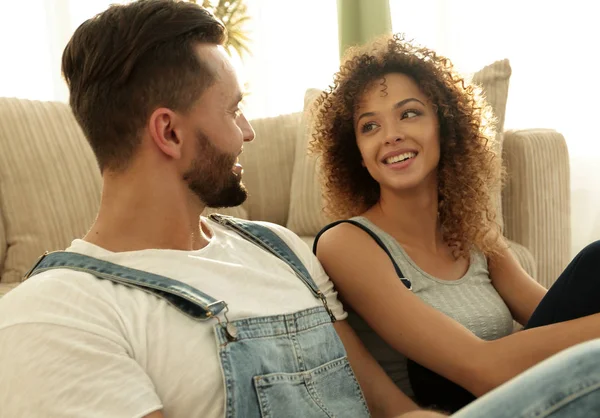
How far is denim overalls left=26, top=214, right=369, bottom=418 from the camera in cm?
89

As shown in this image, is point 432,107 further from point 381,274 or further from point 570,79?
point 570,79

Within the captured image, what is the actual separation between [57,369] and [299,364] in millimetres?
339

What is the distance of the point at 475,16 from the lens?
9.36 feet

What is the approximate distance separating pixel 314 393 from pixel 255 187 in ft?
4.51

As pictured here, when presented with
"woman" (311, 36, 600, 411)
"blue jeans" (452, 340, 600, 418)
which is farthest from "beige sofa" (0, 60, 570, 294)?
"blue jeans" (452, 340, 600, 418)

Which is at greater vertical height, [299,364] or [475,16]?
[475,16]

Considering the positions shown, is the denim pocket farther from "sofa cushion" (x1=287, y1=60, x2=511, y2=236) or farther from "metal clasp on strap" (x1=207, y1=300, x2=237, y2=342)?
"sofa cushion" (x1=287, y1=60, x2=511, y2=236)

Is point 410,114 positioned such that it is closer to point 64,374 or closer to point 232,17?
point 64,374

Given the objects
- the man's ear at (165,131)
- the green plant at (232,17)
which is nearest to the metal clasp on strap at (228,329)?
the man's ear at (165,131)

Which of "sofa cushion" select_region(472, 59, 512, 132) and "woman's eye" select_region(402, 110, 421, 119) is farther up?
"woman's eye" select_region(402, 110, 421, 119)

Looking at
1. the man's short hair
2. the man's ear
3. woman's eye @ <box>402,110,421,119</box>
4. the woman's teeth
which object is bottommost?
the woman's teeth

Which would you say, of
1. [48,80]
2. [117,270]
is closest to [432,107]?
[117,270]

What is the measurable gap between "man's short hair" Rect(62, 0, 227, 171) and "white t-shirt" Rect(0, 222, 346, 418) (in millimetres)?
173

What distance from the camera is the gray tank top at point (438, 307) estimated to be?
1.32m
